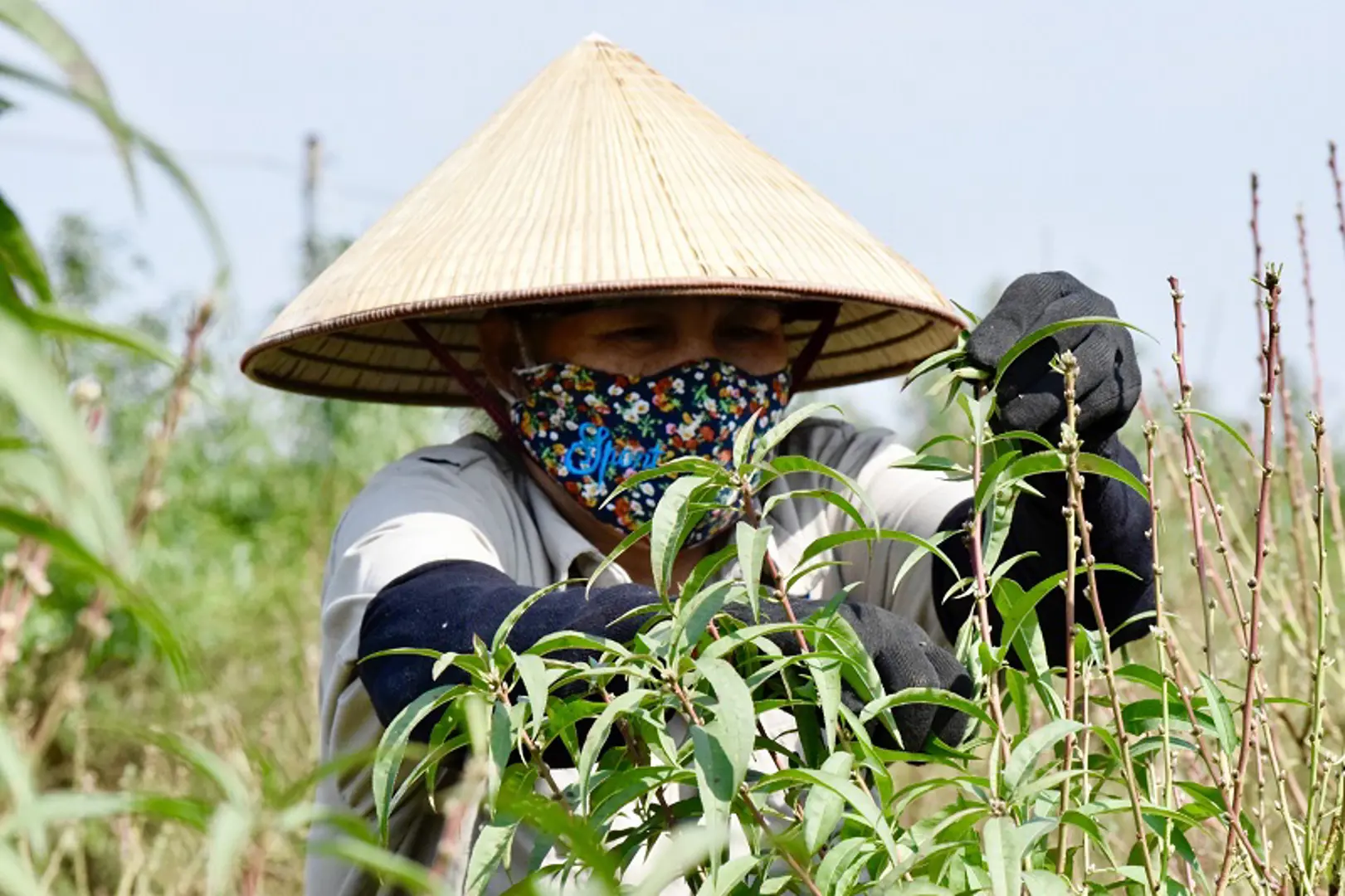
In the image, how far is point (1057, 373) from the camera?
171 cm

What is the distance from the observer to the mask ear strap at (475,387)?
94.0 inches

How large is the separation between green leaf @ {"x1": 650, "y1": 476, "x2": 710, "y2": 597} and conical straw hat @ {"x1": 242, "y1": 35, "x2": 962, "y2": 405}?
2.72 ft

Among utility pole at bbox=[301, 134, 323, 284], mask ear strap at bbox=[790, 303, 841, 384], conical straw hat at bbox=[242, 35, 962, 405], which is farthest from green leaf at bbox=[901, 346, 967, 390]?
utility pole at bbox=[301, 134, 323, 284]

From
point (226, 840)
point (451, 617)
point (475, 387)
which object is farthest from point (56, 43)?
point (475, 387)

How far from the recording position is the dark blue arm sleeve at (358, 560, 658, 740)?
1.61 metres

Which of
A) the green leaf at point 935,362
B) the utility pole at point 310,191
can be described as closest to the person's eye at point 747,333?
the green leaf at point 935,362

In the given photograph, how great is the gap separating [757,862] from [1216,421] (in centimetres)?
45

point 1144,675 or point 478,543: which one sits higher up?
point 478,543

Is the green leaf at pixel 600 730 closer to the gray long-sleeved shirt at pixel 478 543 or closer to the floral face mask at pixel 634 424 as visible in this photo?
the gray long-sleeved shirt at pixel 478 543

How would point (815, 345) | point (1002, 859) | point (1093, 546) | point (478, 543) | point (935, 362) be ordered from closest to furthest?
Answer: point (1002, 859) → point (935, 362) → point (1093, 546) → point (478, 543) → point (815, 345)

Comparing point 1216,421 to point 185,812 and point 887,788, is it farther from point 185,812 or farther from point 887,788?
point 185,812

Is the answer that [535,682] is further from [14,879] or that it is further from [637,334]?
[637,334]

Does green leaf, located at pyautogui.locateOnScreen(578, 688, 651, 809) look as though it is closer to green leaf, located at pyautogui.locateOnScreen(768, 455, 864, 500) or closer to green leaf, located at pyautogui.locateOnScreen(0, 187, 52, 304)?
green leaf, located at pyautogui.locateOnScreen(768, 455, 864, 500)

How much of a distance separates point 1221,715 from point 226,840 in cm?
83
